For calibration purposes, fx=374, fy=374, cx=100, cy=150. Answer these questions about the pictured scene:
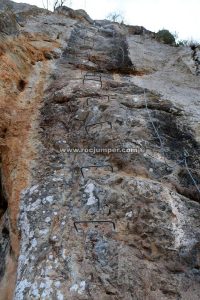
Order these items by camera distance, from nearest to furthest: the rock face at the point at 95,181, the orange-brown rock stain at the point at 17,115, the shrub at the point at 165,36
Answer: the rock face at the point at 95,181 → the orange-brown rock stain at the point at 17,115 → the shrub at the point at 165,36

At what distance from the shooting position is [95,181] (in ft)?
17.2

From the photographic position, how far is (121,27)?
48.7 feet

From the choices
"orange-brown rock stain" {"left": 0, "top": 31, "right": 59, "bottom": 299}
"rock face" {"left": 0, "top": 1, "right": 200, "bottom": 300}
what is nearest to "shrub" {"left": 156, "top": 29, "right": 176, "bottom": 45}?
"rock face" {"left": 0, "top": 1, "right": 200, "bottom": 300}

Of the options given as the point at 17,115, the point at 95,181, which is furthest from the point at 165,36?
the point at 95,181

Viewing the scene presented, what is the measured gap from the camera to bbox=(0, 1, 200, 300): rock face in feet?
13.5

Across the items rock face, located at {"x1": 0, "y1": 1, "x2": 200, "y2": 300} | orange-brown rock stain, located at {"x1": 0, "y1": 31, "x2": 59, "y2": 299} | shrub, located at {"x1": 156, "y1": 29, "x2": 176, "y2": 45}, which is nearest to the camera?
rock face, located at {"x1": 0, "y1": 1, "x2": 200, "y2": 300}

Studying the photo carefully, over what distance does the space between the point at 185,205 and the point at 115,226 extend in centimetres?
103

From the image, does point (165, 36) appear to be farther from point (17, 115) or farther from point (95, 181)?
point (95, 181)

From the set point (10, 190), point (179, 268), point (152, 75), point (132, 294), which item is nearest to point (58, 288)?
point (132, 294)

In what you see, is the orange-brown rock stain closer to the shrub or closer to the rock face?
the rock face

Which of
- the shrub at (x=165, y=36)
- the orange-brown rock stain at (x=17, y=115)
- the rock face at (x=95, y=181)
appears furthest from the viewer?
the shrub at (x=165, y=36)

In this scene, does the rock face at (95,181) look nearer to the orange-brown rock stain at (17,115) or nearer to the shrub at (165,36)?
the orange-brown rock stain at (17,115)

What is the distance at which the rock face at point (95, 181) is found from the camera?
4.13 metres

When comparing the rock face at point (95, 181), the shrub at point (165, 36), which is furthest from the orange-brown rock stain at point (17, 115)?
the shrub at point (165, 36)
